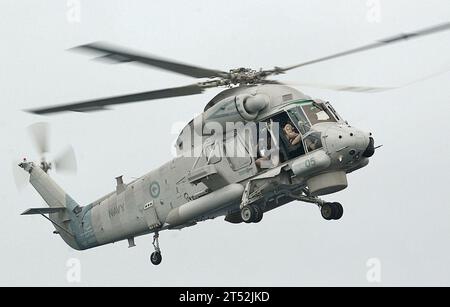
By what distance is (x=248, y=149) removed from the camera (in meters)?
24.7

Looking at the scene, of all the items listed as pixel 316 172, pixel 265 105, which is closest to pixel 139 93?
pixel 265 105

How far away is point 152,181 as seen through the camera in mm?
27594

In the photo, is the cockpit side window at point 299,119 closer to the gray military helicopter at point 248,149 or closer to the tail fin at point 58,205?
the gray military helicopter at point 248,149

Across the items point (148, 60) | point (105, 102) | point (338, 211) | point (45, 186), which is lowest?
point (338, 211)

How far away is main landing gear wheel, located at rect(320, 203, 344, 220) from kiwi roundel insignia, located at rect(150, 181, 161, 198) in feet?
17.6

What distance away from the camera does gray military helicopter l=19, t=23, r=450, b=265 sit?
76.5 ft

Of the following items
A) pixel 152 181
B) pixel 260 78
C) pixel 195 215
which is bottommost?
pixel 195 215

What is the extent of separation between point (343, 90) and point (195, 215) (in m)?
5.33

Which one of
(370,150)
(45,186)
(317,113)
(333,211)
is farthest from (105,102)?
(45,186)

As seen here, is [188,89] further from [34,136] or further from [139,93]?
[34,136]

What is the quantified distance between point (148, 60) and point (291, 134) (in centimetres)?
417

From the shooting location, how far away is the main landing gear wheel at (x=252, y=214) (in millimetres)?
24031

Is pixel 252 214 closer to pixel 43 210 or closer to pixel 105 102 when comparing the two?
pixel 105 102
